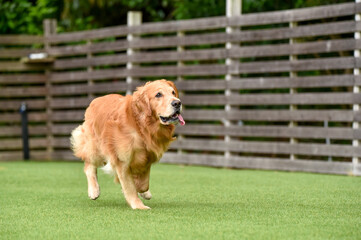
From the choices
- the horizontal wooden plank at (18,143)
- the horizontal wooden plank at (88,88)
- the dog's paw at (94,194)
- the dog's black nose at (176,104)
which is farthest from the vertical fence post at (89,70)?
the dog's black nose at (176,104)

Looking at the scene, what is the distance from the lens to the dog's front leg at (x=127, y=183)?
5230mm

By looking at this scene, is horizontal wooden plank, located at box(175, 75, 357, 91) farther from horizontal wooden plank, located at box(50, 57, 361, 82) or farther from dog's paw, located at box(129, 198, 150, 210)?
dog's paw, located at box(129, 198, 150, 210)

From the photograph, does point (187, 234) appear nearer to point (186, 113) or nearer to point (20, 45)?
point (186, 113)

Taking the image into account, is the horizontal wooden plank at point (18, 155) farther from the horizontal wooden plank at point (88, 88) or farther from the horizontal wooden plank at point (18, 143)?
the horizontal wooden plank at point (88, 88)

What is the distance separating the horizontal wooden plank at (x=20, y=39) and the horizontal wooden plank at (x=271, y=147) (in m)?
3.19

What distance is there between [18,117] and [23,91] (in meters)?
0.44

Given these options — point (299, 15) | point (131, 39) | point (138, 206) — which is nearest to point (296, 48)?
point (299, 15)

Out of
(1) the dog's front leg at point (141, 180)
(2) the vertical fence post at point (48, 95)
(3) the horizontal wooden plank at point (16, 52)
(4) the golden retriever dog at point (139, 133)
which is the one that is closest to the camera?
(4) the golden retriever dog at point (139, 133)

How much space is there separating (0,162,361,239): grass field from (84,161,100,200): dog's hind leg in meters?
0.07

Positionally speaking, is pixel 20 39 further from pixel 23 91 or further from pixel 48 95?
pixel 48 95

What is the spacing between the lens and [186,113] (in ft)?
31.6

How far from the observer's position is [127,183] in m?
5.28

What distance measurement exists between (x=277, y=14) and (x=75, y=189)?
352 cm

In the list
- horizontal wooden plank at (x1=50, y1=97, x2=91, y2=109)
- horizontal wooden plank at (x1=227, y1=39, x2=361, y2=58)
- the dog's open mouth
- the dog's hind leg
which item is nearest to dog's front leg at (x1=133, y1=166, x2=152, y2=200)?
the dog's hind leg
